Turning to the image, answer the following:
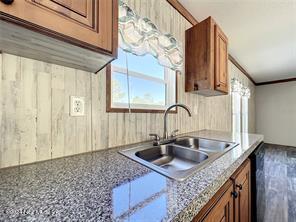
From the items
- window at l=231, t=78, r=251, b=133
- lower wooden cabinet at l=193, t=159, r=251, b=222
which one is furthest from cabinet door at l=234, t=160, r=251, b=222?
window at l=231, t=78, r=251, b=133

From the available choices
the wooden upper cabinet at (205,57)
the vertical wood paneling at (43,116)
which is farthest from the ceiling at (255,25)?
the vertical wood paneling at (43,116)

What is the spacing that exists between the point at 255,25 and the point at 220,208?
8.76 feet

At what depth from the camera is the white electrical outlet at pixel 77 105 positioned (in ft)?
3.12

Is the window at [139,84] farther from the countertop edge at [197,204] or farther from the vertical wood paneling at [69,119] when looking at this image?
the countertop edge at [197,204]

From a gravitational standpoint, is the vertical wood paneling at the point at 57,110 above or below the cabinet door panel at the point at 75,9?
below

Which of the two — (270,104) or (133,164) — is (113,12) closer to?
(133,164)

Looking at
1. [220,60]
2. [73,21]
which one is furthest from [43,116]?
[220,60]

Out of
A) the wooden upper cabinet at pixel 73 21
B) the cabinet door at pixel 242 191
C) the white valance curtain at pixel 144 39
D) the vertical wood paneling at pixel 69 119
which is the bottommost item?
the cabinet door at pixel 242 191

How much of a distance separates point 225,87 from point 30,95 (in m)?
2.07

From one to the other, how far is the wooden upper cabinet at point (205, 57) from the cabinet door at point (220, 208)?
1.24m

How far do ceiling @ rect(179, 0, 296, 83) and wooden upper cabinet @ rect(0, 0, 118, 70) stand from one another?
5.16 ft

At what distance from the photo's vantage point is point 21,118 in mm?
772

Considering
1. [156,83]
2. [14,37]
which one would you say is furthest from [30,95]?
[156,83]

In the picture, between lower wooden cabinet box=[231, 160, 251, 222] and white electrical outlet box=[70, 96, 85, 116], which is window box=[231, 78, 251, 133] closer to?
lower wooden cabinet box=[231, 160, 251, 222]
